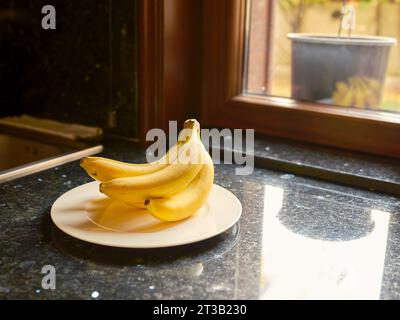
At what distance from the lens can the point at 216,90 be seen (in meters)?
1.24

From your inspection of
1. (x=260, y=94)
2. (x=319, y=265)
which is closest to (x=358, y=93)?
(x=260, y=94)

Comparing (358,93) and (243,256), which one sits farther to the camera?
(358,93)

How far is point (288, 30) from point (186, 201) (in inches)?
25.8

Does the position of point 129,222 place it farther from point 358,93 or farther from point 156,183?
point 358,93

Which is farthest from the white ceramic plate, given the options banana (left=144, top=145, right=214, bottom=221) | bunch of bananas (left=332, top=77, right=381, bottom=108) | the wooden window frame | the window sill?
bunch of bananas (left=332, top=77, right=381, bottom=108)

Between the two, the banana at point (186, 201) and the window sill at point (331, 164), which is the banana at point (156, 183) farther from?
the window sill at point (331, 164)

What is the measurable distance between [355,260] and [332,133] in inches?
18.1

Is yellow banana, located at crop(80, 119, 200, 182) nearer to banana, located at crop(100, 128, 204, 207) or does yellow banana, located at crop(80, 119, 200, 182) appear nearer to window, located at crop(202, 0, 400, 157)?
banana, located at crop(100, 128, 204, 207)

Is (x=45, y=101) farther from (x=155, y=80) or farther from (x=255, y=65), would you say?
(x=255, y=65)

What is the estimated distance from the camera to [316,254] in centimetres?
72

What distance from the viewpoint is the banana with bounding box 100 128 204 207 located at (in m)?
0.72

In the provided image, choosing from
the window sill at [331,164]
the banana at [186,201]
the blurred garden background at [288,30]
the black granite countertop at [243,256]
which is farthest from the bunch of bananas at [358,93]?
the banana at [186,201]

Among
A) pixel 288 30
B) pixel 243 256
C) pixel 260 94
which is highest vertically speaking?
pixel 288 30

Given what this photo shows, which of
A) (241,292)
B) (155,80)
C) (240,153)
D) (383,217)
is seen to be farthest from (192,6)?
(241,292)
